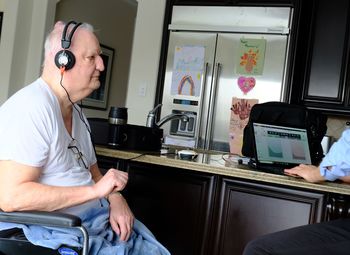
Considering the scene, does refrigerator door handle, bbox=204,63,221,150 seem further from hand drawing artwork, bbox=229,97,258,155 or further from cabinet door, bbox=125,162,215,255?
cabinet door, bbox=125,162,215,255

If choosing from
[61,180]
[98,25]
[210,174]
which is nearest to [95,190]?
[61,180]

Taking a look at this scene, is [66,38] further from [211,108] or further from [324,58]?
[324,58]

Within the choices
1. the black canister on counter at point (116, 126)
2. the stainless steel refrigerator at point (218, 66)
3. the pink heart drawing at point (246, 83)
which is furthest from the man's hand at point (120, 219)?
the pink heart drawing at point (246, 83)

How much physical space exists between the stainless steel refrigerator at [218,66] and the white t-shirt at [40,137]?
2206mm

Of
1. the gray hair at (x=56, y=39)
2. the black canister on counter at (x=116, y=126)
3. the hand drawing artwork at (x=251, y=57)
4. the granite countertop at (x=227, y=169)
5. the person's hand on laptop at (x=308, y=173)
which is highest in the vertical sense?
the hand drawing artwork at (x=251, y=57)

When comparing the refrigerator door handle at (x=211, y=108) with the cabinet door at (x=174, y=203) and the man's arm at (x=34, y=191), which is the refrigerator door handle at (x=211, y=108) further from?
the man's arm at (x=34, y=191)

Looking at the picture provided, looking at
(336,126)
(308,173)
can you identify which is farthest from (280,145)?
(336,126)

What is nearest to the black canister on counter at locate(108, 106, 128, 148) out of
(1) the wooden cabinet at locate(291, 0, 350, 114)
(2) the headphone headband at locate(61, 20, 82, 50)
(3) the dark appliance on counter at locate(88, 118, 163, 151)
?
(3) the dark appliance on counter at locate(88, 118, 163, 151)

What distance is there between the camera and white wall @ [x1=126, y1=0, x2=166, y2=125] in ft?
13.0

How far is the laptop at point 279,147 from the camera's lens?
1966mm

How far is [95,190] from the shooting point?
1.26m

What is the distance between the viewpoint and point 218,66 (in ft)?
12.2

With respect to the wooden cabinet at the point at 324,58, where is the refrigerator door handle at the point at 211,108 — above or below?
below

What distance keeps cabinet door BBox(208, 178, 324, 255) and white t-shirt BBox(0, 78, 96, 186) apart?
2.35ft
